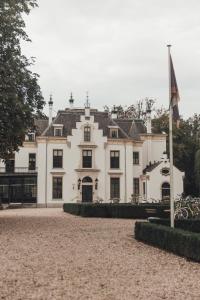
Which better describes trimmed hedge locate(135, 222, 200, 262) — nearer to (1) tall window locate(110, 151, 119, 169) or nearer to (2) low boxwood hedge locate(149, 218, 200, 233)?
(2) low boxwood hedge locate(149, 218, 200, 233)

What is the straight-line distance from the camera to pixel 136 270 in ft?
33.3

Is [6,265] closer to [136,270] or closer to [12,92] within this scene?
[136,270]

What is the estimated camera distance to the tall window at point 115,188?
49.1 m

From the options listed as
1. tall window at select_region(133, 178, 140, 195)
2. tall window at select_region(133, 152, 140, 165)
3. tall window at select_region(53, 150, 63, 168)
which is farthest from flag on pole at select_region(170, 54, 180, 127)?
tall window at select_region(133, 152, 140, 165)

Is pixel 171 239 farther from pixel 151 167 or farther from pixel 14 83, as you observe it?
pixel 151 167

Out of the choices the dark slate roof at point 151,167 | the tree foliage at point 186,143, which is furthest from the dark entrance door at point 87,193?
the tree foliage at point 186,143

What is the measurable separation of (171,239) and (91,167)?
36372 mm

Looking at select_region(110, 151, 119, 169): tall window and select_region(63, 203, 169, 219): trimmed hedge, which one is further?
select_region(110, 151, 119, 169): tall window

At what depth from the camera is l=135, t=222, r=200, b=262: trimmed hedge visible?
11.3 meters

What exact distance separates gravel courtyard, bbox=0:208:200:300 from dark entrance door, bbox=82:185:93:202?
106 feet

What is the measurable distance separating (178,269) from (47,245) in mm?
5203

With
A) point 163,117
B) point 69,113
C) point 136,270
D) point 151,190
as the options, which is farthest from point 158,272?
point 163,117

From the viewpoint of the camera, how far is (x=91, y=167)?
49.2 metres

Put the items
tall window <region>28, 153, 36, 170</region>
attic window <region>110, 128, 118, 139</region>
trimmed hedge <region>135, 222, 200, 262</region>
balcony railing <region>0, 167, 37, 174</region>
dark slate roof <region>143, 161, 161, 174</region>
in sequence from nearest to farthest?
trimmed hedge <region>135, 222, 200, 262</region> < dark slate roof <region>143, 161, 161, 174</region> < attic window <region>110, 128, 118, 139</region> < balcony railing <region>0, 167, 37, 174</region> < tall window <region>28, 153, 36, 170</region>
